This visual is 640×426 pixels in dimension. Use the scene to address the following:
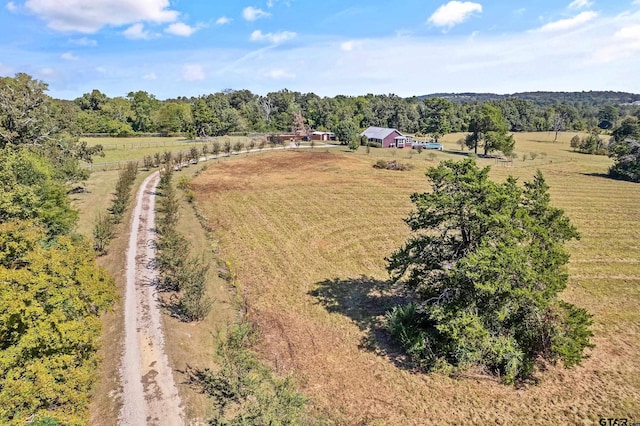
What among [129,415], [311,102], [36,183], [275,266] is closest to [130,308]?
[129,415]

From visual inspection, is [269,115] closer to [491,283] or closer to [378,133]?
[378,133]

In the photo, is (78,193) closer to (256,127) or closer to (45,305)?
(45,305)

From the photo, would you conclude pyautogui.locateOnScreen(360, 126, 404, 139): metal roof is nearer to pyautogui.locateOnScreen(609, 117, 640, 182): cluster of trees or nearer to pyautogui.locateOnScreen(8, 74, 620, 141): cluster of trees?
pyautogui.locateOnScreen(8, 74, 620, 141): cluster of trees

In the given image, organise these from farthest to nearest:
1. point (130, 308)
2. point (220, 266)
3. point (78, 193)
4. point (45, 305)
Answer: point (78, 193) → point (220, 266) → point (130, 308) → point (45, 305)

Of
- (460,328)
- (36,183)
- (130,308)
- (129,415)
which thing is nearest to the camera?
(129,415)

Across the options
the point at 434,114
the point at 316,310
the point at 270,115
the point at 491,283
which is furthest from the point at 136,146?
the point at 434,114

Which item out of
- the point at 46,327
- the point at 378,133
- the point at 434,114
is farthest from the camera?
the point at 434,114

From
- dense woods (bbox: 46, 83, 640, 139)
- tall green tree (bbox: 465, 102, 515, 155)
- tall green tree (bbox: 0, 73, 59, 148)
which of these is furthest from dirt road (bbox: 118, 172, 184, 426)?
dense woods (bbox: 46, 83, 640, 139)
